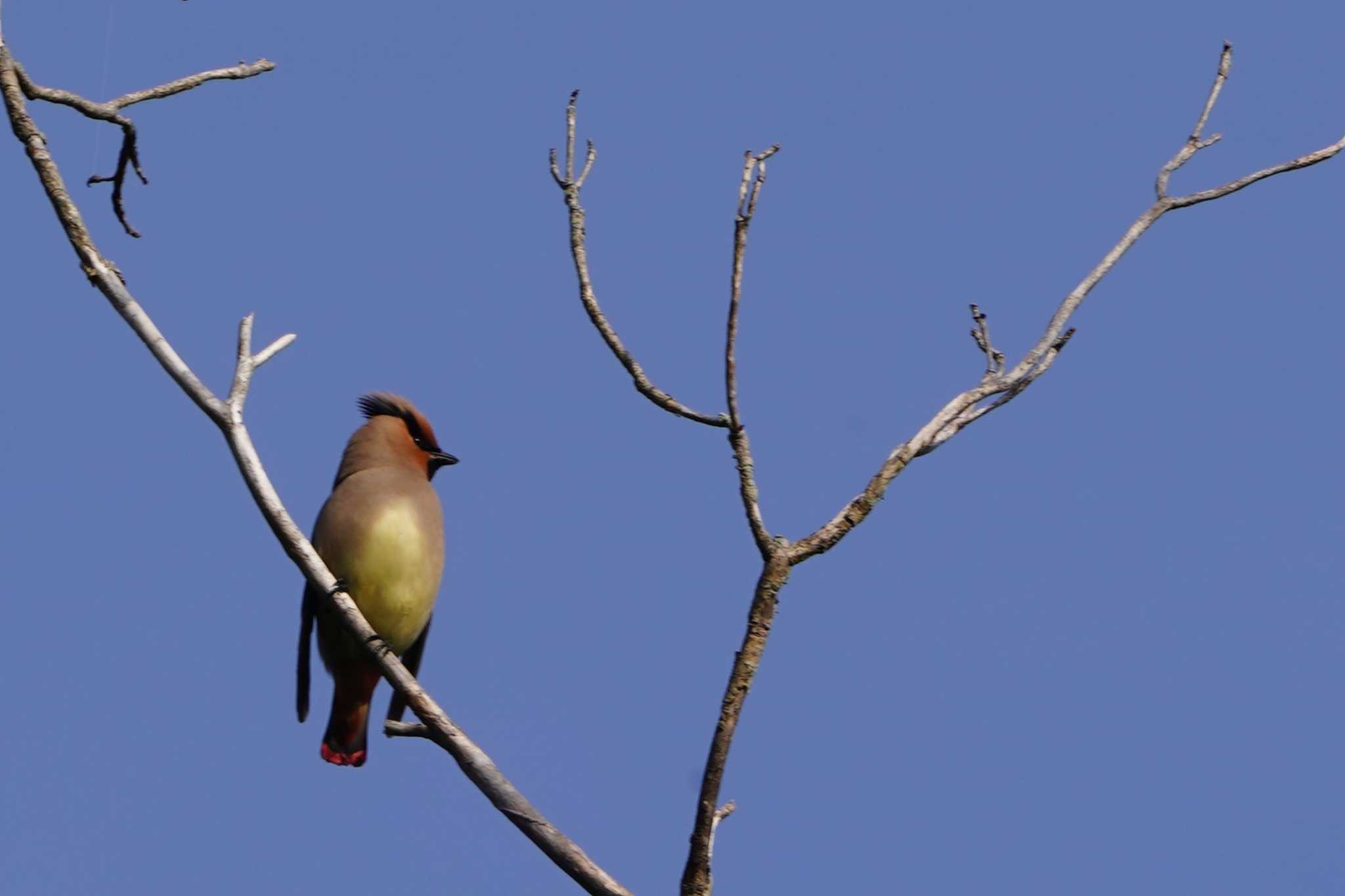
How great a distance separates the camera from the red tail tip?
611cm

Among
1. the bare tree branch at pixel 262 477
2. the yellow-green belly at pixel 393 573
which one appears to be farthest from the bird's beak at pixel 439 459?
the bare tree branch at pixel 262 477

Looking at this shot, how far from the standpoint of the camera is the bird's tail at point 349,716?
5.97 m

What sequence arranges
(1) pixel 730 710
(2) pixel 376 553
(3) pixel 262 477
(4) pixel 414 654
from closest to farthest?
(1) pixel 730 710 < (3) pixel 262 477 < (2) pixel 376 553 < (4) pixel 414 654

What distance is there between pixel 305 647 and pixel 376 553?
574 millimetres

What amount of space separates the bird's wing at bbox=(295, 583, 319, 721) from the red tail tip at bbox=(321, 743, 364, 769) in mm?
170

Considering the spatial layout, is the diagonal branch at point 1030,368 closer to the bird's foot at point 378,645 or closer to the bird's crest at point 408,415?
the bird's foot at point 378,645

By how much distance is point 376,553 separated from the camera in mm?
5566

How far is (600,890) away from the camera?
3.43 metres

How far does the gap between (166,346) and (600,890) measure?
1622 millimetres

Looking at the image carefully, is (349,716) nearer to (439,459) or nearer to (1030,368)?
(439,459)

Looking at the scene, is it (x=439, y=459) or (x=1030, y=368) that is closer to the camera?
(x=1030, y=368)

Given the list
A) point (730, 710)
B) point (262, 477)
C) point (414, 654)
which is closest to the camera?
point (730, 710)

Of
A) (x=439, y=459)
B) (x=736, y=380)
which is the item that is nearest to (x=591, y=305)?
(x=736, y=380)

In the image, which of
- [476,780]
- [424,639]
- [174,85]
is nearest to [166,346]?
[174,85]
